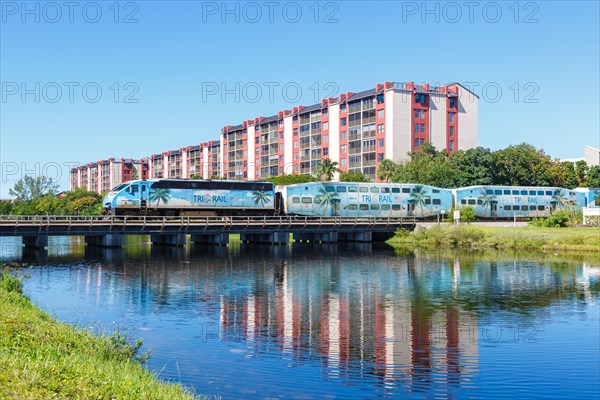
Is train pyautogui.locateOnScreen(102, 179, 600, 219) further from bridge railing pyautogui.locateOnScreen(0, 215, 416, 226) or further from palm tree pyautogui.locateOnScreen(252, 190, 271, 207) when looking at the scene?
bridge railing pyautogui.locateOnScreen(0, 215, 416, 226)

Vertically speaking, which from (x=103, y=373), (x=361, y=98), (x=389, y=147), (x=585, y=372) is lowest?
(x=585, y=372)

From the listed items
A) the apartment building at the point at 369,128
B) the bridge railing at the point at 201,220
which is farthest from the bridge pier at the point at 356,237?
the apartment building at the point at 369,128

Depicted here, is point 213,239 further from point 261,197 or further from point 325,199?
point 325,199

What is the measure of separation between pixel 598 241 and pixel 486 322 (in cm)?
3826

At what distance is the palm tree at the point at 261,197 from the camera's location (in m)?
70.4

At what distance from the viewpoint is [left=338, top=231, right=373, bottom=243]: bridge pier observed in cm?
7381

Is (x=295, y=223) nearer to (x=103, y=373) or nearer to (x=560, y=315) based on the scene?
(x=560, y=315)

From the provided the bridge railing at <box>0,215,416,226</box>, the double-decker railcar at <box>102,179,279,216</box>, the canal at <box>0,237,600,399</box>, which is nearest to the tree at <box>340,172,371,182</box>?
the bridge railing at <box>0,215,416,226</box>

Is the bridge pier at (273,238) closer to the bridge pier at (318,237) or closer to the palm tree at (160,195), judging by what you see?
the bridge pier at (318,237)

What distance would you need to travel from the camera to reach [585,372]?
1855 centimetres

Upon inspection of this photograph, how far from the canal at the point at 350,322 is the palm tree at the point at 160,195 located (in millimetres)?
15031

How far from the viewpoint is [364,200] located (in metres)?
75.1

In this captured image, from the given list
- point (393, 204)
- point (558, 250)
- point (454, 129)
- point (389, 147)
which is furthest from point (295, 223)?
point (454, 129)

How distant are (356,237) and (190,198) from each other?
20933 millimetres
